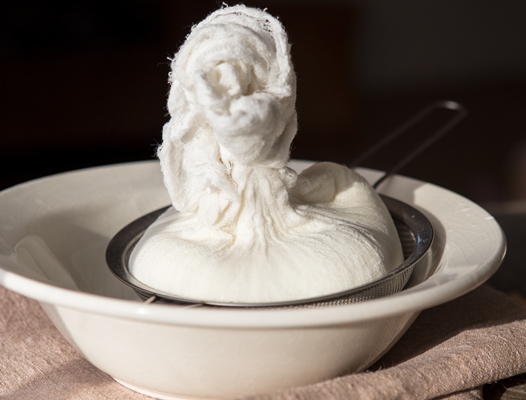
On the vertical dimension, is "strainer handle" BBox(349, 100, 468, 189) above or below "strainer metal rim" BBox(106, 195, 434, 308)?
above

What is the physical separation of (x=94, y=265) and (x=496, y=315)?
409mm

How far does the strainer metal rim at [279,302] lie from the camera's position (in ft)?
1.77

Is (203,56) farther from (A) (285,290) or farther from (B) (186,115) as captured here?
(A) (285,290)

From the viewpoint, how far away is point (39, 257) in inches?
27.3

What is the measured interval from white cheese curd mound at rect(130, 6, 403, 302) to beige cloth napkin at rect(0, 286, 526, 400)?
8 cm

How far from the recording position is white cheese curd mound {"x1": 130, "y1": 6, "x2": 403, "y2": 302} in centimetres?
55

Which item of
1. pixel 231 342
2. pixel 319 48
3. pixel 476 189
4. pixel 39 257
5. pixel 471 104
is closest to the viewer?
pixel 231 342

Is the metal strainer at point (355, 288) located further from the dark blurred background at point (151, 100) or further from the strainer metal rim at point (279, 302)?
the dark blurred background at point (151, 100)

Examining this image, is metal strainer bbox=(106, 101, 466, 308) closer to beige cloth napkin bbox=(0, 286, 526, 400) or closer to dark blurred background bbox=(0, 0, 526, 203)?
beige cloth napkin bbox=(0, 286, 526, 400)

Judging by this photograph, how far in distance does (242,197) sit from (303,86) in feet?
7.64

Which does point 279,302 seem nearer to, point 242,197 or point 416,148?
point 242,197

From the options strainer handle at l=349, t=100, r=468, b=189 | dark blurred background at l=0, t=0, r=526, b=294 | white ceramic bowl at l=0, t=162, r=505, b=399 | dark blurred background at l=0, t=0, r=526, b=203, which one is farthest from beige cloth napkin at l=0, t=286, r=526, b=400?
dark blurred background at l=0, t=0, r=526, b=203

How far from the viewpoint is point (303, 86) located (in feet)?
9.44

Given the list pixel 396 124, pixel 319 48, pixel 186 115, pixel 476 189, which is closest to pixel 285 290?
pixel 186 115
